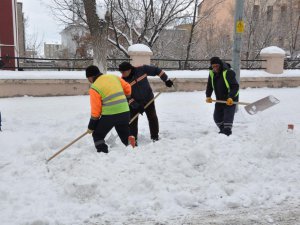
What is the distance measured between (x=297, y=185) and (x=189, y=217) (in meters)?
1.54

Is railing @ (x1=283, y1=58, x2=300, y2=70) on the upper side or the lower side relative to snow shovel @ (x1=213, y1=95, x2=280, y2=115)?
upper

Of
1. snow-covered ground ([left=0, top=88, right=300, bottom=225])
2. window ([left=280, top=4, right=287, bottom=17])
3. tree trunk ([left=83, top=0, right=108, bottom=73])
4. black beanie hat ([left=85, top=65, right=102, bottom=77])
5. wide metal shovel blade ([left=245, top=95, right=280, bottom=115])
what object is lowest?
snow-covered ground ([left=0, top=88, right=300, bottom=225])

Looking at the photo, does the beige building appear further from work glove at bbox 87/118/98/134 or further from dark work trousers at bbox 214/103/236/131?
work glove at bbox 87/118/98/134

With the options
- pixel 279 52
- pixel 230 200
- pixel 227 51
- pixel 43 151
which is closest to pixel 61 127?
pixel 43 151

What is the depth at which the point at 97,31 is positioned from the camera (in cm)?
940

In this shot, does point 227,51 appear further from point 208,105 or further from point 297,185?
point 297,185

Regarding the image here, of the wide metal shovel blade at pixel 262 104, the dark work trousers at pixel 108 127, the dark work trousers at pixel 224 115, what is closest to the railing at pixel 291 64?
the wide metal shovel blade at pixel 262 104

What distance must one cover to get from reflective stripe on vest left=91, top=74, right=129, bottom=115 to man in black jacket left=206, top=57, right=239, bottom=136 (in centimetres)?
183

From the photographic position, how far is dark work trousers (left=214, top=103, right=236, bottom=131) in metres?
6.06

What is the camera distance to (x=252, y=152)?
4.97 metres

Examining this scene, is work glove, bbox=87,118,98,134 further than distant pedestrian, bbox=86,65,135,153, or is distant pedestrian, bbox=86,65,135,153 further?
work glove, bbox=87,118,98,134

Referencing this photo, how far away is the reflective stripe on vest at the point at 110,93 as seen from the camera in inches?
189

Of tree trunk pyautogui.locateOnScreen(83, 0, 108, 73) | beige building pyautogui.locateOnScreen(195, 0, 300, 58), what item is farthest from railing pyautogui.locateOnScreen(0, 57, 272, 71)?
beige building pyautogui.locateOnScreen(195, 0, 300, 58)

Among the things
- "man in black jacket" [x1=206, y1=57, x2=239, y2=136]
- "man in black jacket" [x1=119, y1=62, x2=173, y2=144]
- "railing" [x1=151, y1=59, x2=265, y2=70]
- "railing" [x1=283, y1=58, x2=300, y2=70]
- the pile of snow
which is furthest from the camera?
"railing" [x1=283, y1=58, x2=300, y2=70]
